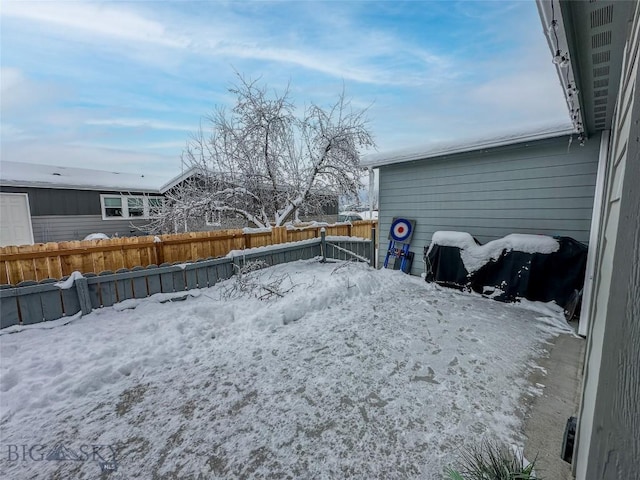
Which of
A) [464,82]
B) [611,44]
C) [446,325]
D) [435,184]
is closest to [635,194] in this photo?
[611,44]

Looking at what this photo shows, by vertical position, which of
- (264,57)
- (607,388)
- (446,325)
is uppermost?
(264,57)

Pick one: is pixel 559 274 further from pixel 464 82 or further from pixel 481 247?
pixel 464 82

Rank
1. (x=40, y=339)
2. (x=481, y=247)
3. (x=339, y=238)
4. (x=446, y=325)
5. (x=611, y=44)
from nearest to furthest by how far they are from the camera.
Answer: (x=611, y=44), (x=40, y=339), (x=446, y=325), (x=481, y=247), (x=339, y=238)

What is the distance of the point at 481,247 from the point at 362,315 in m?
2.59

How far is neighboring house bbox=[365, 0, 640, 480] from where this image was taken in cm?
62

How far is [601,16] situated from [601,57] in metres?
0.61

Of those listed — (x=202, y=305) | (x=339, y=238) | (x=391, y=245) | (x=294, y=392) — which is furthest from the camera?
(x=339, y=238)

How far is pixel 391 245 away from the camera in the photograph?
661cm

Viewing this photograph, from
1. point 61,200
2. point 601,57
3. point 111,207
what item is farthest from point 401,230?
point 61,200

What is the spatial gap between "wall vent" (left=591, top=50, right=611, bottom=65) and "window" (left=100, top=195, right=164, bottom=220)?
37.9 ft

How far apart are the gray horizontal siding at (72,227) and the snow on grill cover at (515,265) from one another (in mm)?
11478

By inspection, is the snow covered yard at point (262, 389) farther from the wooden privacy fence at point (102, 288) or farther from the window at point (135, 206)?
the window at point (135, 206)

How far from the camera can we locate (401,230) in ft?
20.9

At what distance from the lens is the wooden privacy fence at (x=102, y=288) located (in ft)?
10.3
